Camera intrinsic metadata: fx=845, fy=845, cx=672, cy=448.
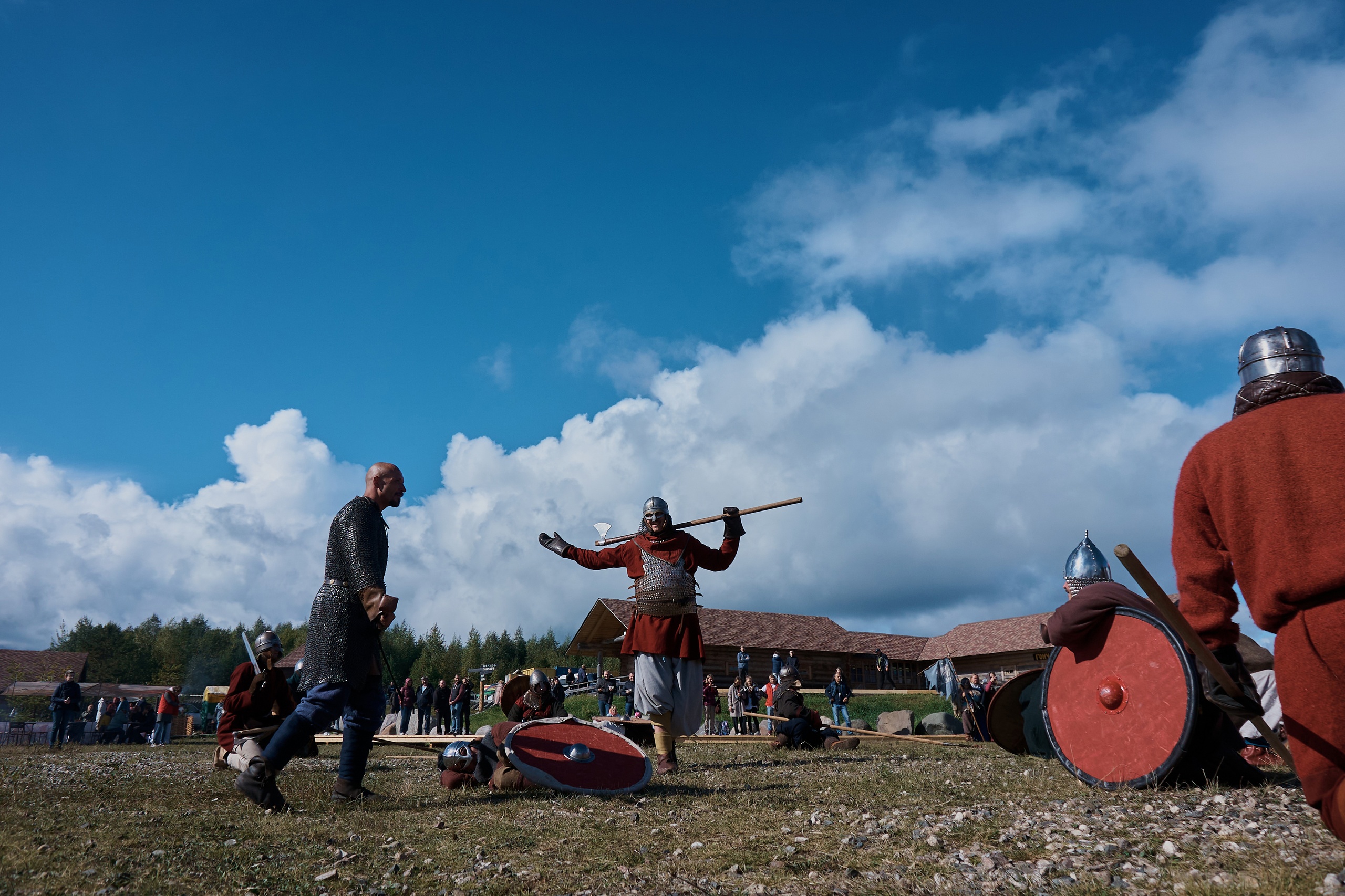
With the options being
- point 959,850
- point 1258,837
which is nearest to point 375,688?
point 959,850

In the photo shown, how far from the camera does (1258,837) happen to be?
329 centimetres

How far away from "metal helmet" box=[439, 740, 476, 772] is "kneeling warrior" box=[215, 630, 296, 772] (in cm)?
284

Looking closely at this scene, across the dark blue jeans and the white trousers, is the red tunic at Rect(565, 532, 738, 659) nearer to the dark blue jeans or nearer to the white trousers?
the white trousers

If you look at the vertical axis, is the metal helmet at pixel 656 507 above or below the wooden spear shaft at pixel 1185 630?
above

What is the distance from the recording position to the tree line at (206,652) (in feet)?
284

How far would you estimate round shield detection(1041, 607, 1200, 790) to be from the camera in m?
4.49

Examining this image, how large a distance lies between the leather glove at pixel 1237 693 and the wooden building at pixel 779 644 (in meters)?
29.5

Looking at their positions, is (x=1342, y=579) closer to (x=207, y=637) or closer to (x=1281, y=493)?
(x=1281, y=493)

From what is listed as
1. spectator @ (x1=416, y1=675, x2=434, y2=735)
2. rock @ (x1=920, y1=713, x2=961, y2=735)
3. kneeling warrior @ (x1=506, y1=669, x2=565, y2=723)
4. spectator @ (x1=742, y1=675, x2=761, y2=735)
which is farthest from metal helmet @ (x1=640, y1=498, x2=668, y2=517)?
spectator @ (x1=416, y1=675, x2=434, y2=735)

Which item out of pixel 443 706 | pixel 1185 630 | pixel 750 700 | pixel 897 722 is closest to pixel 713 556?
pixel 1185 630

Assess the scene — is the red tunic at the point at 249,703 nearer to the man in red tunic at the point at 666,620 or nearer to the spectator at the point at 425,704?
the man in red tunic at the point at 666,620

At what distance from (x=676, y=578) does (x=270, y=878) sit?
178 inches

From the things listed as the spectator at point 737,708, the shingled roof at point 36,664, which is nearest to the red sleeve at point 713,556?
the spectator at point 737,708

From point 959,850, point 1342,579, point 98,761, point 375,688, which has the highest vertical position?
point 1342,579
